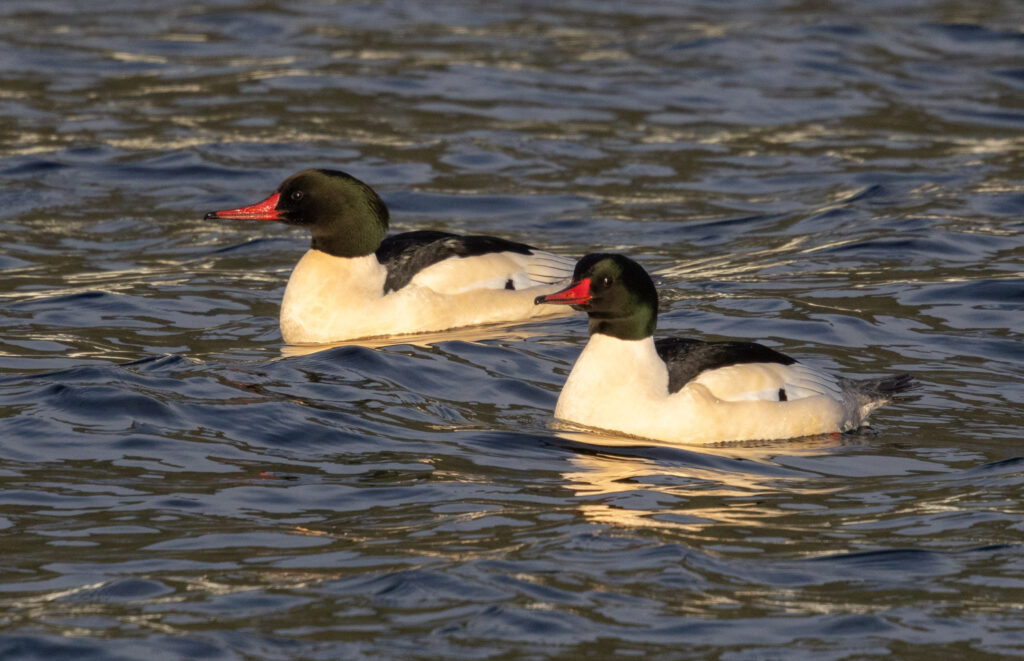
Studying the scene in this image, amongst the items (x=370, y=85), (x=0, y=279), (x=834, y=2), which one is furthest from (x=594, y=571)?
(x=834, y=2)

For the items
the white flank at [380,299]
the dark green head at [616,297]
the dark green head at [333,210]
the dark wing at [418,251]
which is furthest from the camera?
the dark wing at [418,251]

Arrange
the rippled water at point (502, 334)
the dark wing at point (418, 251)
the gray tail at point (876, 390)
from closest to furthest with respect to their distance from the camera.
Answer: the rippled water at point (502, 334) → the gray tail at point (876, 390) → the dark wing at point (418, 251)

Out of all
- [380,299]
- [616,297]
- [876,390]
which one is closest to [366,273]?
[380,299]

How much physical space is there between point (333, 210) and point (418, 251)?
80cm

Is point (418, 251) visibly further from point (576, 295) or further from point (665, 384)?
point (665, 384)

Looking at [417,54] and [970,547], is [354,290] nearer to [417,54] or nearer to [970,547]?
[970,547]

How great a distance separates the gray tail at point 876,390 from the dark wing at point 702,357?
0.47 meters

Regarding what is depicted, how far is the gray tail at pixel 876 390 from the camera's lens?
10.6m

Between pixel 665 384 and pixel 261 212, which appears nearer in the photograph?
pixel 665 384

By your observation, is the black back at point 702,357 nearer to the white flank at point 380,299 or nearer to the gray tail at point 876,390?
the gray tail at point 876,390

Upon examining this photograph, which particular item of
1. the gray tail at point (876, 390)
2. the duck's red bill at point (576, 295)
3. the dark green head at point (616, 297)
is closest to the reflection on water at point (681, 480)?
the gray tail at point (876, 390)

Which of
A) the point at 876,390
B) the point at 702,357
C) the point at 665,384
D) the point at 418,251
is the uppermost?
the point at 418,251

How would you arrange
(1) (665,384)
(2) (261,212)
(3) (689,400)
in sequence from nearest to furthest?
(3) (689,400)
(1) (665,384)
(2) (261,212)

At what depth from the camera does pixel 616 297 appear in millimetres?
10086
